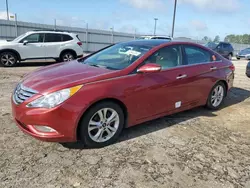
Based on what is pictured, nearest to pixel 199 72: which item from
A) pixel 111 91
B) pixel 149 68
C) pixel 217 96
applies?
pixel 217 96

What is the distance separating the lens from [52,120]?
3.04 m

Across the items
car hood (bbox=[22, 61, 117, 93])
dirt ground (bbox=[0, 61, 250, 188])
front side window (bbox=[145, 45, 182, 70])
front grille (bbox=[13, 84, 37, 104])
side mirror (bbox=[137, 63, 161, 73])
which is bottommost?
dirt ground (bbox=[0, 61, 250, 188])

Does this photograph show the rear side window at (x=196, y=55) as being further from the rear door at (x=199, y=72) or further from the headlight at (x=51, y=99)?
the headlight at (x=51, y=99)

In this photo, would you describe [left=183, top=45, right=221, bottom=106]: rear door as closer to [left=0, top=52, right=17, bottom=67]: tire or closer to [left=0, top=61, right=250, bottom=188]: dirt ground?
[left=0, top=61, right=250, bottom=188]: dirt ground

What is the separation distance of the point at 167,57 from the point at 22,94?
7.94 feet

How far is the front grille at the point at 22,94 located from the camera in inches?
125

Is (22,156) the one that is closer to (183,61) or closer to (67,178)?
(67,178)

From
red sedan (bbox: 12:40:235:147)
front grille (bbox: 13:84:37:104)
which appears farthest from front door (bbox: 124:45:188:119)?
front grille (bbox: 13:84:37:104)

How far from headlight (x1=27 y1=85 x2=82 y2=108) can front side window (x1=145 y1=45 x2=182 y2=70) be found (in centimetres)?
144

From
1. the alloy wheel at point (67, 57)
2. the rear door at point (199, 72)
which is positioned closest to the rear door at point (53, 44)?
the alloy wheel at point (67, 57)

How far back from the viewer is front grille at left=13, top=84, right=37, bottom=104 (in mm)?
3174

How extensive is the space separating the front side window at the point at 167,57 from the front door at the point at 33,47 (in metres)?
8.18

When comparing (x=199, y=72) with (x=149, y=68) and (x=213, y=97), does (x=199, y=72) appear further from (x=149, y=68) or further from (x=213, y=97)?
(x=149, y=68)

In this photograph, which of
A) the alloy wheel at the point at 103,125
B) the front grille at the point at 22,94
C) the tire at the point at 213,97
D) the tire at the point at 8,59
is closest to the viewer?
the front grille at the point at 22,94
